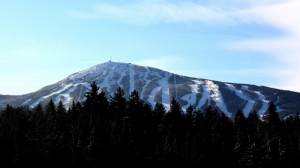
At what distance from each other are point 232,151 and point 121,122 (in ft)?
59.1

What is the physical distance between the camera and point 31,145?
63.3 meters

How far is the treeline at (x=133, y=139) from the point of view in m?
64.6

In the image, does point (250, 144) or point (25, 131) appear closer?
point (25, 131)

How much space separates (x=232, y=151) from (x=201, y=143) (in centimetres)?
587

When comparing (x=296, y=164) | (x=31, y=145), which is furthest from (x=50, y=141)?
(x=296, y=164)

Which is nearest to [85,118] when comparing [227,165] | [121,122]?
[121,122]

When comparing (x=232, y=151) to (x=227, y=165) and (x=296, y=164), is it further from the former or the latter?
(x=296, y=164)

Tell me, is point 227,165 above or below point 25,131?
below

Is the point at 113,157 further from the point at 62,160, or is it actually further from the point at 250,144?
the point at 250,144

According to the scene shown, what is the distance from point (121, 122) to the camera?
3199 inches

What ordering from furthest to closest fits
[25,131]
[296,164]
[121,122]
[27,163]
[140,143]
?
[296,164], [121,122], [140,143], [25,131], [27,163]

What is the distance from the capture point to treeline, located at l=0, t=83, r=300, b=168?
6456 centimetres

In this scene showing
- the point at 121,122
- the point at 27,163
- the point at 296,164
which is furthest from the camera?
the point at 296,164

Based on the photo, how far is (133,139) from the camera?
73.1 meters
